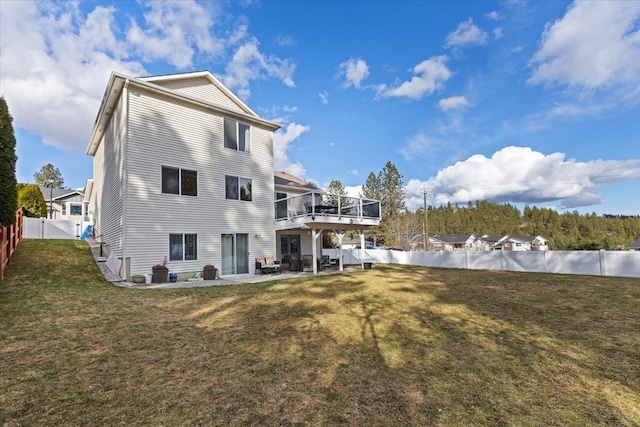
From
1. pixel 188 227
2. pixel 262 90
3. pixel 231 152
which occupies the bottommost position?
pixel 188 227

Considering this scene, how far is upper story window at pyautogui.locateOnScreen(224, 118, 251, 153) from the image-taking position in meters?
14.8

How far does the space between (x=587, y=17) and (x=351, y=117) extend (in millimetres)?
13223

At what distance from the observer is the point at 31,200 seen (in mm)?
22172

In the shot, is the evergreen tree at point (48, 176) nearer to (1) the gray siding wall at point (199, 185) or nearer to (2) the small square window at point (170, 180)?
(1) the gray siding wall at point (199, 185)

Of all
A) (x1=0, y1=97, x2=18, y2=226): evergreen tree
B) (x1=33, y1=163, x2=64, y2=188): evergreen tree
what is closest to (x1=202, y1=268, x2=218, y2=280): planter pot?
(x1=0, y1=97, x2=18, y2=226): evergreen tree

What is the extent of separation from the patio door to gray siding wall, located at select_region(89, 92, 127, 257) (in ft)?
13.4

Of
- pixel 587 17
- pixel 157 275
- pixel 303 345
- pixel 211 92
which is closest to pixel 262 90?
pixel 211 92

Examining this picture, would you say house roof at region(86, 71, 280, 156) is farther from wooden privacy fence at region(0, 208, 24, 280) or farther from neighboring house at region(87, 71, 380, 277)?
wooden privacy fence at region(0, 208, 24, 280)

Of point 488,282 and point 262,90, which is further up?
point 262,90

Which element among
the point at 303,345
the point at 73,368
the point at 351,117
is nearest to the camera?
the point at 73,368

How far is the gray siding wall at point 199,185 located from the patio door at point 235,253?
11.6 inches

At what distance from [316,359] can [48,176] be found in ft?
212

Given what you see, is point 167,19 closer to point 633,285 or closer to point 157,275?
point 157,275

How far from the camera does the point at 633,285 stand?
10.4 m
